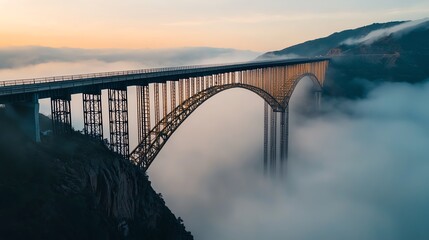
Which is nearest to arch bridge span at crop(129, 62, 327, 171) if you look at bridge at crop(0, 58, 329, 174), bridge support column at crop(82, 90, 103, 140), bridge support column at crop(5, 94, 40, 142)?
bridge at crop(0, 58, 329, 174)

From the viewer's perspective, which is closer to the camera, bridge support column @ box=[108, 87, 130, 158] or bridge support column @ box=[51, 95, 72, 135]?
bridge support column @ box=[51, 95, 72, 135]

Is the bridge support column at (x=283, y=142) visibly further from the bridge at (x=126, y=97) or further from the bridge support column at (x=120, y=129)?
the bridge support column at (x=120, y=129)

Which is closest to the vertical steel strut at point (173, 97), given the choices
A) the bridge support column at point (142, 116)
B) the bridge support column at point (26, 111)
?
the bridge support column at point (142, 116)

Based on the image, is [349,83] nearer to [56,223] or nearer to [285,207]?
[285,207]

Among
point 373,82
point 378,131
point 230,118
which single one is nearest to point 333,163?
point 378,131

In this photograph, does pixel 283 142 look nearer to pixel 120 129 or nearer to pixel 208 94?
pixel 208 94

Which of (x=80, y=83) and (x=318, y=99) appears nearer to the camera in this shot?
(x=80, y=83)

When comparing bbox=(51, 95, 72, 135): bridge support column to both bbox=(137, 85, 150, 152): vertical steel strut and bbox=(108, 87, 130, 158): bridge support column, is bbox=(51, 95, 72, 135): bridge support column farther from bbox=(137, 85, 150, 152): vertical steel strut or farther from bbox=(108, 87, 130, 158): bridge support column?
bbox=(137, 85, 150, 152): vertical steel strut

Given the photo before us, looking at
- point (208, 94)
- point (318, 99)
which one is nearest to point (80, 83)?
point (208, 94)
